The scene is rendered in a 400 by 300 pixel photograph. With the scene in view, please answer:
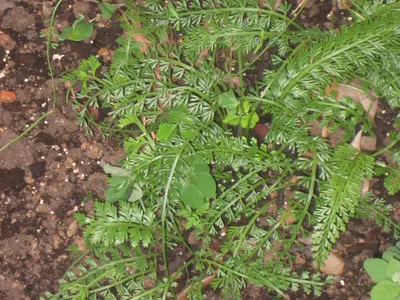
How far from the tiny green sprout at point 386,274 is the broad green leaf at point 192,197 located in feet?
2.29

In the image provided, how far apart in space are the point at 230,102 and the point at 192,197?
1.30 ft

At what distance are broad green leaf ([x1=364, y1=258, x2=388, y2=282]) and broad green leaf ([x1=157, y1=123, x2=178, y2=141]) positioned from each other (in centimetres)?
91

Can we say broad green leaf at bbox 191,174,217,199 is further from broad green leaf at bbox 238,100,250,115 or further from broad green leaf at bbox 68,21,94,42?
broad green leaf at bbox 68,21,94,42

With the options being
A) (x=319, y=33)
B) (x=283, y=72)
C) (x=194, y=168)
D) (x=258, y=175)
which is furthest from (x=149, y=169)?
(x=319, y=33)

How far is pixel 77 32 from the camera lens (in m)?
2.31

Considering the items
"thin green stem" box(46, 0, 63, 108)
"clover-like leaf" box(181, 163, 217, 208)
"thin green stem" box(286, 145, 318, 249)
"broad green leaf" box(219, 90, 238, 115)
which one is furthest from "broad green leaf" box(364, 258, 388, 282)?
"thin green stem" box(46, 0, 63, 108)

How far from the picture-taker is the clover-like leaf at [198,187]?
2.12 meters

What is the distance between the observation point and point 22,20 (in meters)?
2.37

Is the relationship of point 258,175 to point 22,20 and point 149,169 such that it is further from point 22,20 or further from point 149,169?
point 22,20

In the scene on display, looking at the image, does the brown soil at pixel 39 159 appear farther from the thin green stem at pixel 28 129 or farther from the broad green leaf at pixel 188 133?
the broad green leaf at pixel 188 133

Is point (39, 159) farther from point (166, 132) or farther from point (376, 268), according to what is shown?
point (376, 268)

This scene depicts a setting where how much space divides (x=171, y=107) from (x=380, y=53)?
0.82 metres

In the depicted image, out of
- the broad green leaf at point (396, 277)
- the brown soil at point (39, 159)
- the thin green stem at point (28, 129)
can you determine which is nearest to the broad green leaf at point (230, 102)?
the brown soil at point (39, 159)

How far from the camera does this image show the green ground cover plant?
2076 mm
